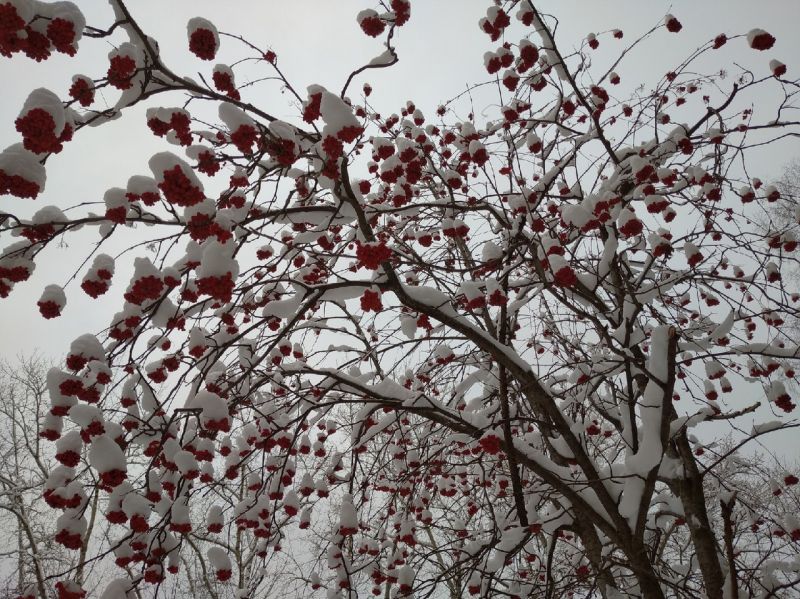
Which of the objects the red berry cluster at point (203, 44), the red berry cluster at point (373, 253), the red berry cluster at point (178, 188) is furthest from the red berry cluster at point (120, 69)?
the red berry cluster at point (373, 253)

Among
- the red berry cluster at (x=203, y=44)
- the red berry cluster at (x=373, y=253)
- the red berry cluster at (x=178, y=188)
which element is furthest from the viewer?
the red berry cluster at (x=373, y=253)

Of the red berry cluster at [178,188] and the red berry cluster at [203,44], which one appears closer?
the red berry cluster at [178,188]

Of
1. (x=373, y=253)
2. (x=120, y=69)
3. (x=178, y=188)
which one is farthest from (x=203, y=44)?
(x=373, y=253)

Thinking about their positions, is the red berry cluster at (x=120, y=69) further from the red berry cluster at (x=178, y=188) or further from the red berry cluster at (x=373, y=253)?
→ the red berry cluster at (x=373, y=253)

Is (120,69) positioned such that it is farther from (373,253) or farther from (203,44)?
(373,253)

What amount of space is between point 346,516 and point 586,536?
1893 millimetres

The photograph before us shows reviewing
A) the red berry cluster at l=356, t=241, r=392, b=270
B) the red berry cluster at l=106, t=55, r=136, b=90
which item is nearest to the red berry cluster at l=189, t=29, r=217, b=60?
Result: the red berry cluster at l=106, t=55, r=136, b=90

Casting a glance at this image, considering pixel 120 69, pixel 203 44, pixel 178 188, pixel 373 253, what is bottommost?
pixel 178 188

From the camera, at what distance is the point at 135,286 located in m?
1.85

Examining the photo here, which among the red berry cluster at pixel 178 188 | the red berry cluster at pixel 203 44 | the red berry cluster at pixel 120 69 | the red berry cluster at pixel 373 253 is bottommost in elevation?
the red berry cluster at pixel 178 188

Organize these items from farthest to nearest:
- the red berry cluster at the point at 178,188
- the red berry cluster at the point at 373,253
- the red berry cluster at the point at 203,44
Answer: the red berry cluster at the point at 373,253 → the red berry cluster at the point at 203,44 → the red berry cluster at the point at 178,188

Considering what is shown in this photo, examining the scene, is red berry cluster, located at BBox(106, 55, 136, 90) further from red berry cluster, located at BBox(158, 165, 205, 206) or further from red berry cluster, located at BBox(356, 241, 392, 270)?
red berry cluster, located at BBox(356, 241, 392, 270)

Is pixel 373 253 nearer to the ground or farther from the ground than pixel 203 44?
nearer to the ground

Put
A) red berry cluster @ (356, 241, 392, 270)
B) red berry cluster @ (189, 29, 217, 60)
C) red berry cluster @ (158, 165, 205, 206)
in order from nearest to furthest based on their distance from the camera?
red berry cluster @ (158, 165, 205, 206)
red berry cluster @ (189, 29, 217, 60)
red berry cluster @ (356, 241, 392, 270)
